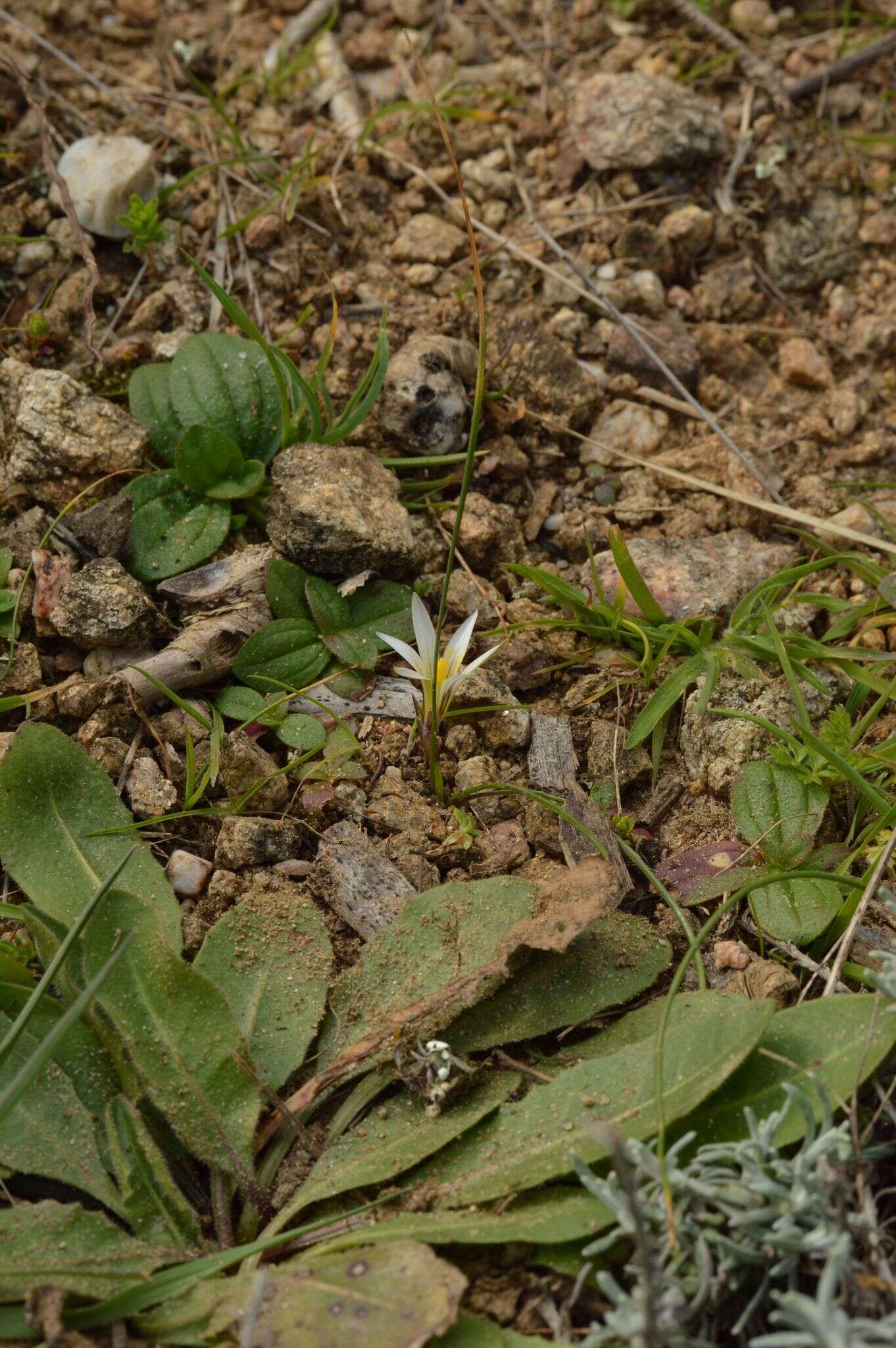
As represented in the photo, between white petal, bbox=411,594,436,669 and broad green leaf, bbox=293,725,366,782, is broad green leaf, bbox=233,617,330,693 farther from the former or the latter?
white petal, bbox=411,594,436,669

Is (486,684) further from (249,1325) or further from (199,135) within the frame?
(199,135)

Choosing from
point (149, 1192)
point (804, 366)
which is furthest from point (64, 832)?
point (804, 366)

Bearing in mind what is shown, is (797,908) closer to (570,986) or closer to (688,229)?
(570,986)

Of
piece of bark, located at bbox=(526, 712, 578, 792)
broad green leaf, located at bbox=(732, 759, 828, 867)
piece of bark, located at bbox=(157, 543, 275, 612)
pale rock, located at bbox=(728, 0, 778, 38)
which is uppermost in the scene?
pale rock, located at bbox=(728, 0, 778, 38)

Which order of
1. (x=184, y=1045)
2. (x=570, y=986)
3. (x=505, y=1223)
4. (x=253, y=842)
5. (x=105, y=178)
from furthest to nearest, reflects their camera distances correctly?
(x=105, y=178) → (x=253, y=842) → (x=570, y=986) → (x=184, y=1045) → (x=505, y=1223)

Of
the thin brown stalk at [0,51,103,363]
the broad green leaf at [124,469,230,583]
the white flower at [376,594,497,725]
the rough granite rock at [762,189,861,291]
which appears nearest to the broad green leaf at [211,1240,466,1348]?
the white flower at [376,594,497,725]

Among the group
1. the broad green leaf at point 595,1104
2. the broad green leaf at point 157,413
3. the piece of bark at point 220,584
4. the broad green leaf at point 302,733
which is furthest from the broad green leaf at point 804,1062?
the broad green leaf at point 157,413
